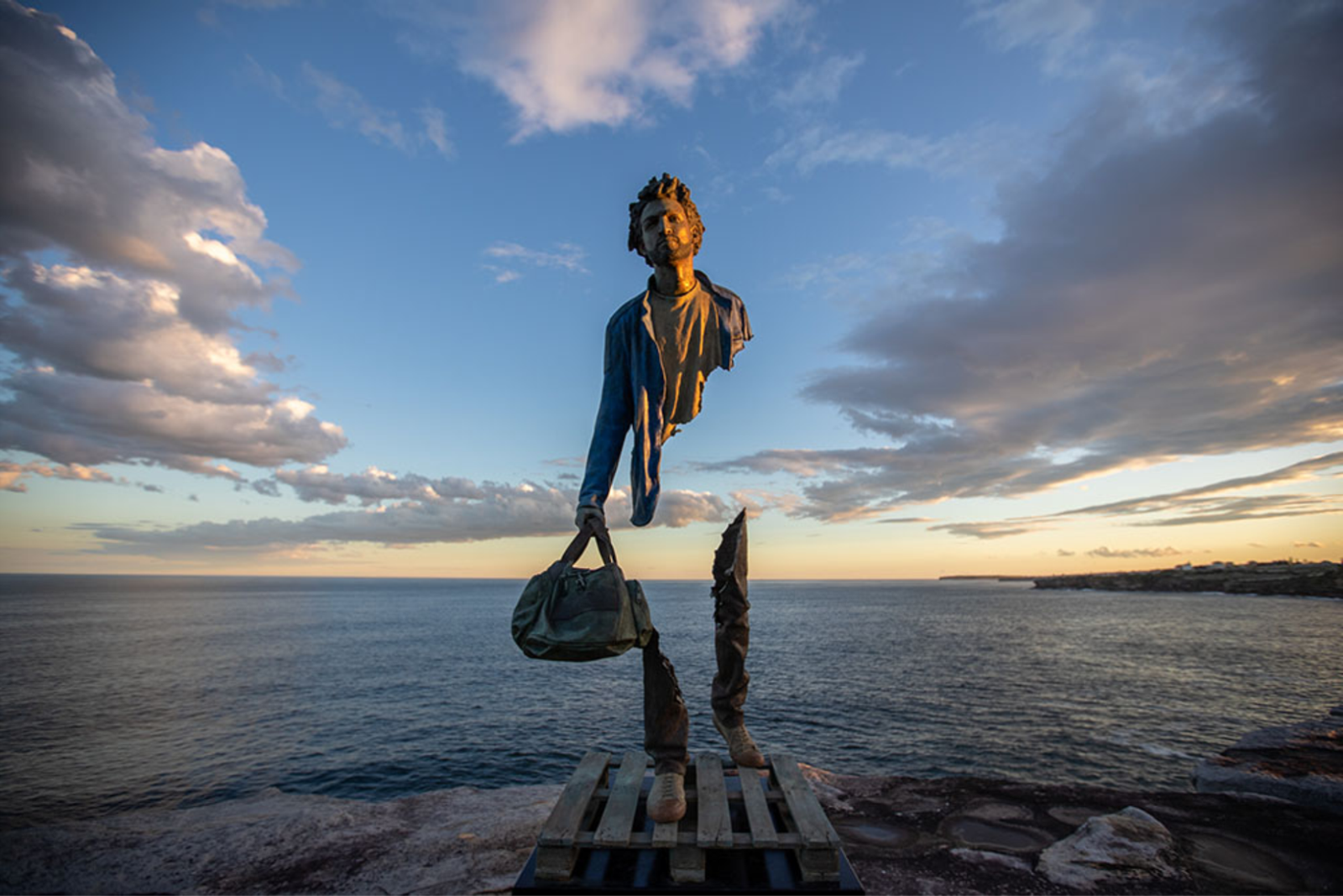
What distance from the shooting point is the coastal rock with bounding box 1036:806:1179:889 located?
566cm

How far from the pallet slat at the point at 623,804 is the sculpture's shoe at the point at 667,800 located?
19cm

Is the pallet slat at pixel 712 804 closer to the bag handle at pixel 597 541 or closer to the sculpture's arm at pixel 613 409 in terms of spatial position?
the bag handle at pixel 597 541

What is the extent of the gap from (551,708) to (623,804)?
25.4m

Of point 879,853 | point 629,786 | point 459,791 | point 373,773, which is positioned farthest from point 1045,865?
point 373,773

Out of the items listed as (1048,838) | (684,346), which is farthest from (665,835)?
(1048,838)

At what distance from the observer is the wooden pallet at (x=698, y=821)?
405cm

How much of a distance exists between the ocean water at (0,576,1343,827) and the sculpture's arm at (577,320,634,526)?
52.5 feet

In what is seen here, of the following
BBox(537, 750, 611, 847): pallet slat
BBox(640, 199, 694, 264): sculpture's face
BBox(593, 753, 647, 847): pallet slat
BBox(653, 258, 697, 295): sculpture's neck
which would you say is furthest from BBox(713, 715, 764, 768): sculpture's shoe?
BBox(640, 199, 694, 264): sculpture's face

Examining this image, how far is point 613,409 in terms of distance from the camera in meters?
5.38

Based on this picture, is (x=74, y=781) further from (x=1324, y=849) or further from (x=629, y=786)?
(x=1324, y=849)

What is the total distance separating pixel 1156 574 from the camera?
152875 mm

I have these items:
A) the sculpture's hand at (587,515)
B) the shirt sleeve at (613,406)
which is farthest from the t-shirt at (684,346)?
the sculpture's hand at (587,515)

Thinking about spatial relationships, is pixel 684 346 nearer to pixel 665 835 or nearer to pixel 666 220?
pixel 666 220

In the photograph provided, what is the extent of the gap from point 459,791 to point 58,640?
69046 millimetres
